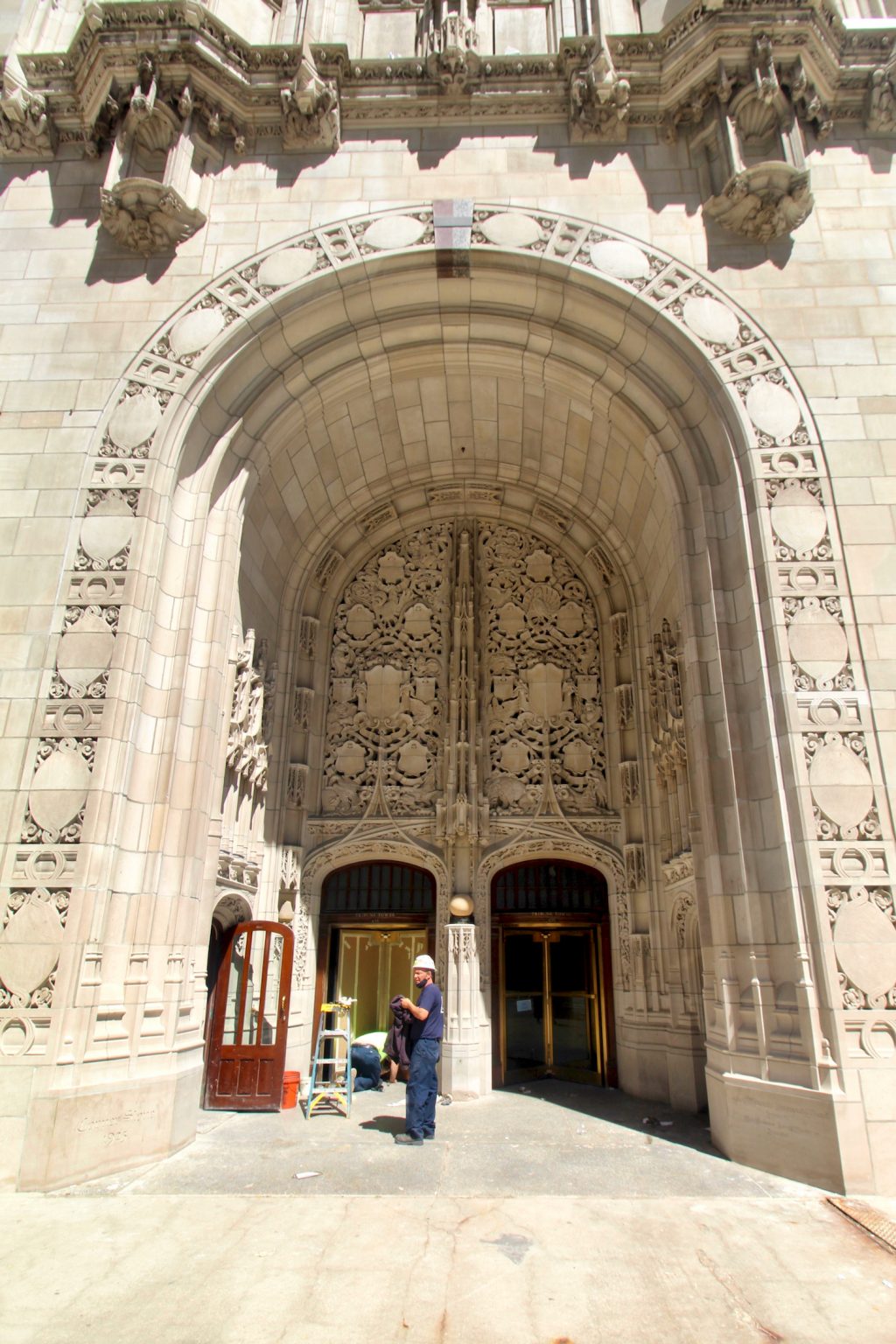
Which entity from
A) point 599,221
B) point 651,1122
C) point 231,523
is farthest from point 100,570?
point 651,1122

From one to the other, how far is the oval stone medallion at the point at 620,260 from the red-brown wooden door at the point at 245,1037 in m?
8.03

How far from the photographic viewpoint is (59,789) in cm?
655

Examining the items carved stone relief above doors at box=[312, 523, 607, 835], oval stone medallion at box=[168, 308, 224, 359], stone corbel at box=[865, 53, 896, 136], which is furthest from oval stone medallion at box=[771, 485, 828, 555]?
oval stone medallion at box=[168, 308, 224, 359]

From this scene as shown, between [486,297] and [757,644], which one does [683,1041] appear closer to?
[757,644]

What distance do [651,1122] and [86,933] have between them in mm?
A: 5722

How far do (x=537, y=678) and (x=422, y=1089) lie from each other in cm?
599

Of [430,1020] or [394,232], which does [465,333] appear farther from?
[430,1020]

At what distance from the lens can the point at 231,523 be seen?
823cm

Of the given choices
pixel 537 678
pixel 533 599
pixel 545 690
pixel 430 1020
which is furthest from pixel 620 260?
pixel 430 1020

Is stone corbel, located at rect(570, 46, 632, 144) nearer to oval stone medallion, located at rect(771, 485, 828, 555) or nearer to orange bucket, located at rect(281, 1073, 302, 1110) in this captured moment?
oval stone medallion, located at rect(771, 485, 828, 555)

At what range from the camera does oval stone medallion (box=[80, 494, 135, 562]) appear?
24.1 ft

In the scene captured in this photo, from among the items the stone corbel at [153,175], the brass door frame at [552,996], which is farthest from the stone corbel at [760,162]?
the brass door frame at [552,996]

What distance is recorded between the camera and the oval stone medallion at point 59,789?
6.48 metres

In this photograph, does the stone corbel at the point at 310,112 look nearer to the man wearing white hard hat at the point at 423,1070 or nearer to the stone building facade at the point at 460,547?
the stone building facade at the point at 460,547
